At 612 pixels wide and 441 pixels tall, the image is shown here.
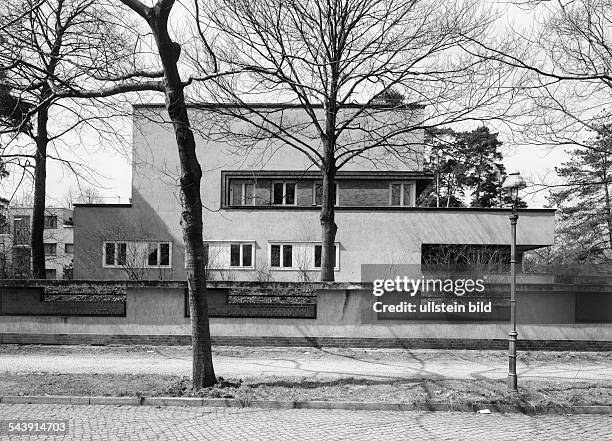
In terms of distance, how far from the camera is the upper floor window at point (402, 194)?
30.3m

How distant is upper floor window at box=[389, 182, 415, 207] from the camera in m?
30.3

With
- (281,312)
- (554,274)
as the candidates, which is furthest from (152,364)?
(554,274)

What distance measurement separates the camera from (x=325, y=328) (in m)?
15.1

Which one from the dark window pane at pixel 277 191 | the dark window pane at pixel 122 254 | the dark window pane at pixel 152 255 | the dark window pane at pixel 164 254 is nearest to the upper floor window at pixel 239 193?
the dark window pane at pixel 277 191

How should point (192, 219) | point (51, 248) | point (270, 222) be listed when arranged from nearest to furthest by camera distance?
point (192, 219) < point (270, 222) < point (51, 248)

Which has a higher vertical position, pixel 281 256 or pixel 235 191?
pixel 235 191

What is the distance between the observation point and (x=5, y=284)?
1539 centimetres

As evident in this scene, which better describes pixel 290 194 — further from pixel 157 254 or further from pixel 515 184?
pixel 515 184

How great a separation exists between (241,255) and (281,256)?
187cm

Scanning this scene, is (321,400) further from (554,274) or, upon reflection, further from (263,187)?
(263,187)

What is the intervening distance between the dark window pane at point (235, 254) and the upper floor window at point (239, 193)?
3109 millimetres

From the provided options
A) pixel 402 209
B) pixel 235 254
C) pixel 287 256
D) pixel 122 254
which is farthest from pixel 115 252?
pixel 402 209

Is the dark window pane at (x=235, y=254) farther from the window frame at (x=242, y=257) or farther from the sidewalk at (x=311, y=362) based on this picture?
the sidewalk at (x=311, y=362)

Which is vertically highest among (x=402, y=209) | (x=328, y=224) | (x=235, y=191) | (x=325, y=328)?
(x=235, y=191)
